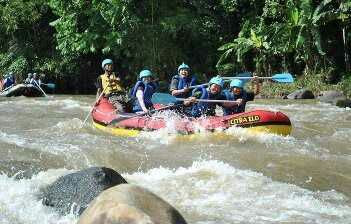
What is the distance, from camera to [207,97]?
10.0 metres

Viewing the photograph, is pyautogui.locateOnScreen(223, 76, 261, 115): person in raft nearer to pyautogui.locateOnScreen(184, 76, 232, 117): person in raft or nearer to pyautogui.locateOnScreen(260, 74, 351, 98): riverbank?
pyautogui.locateOnScreen(184, 76, 232, 117): person in raft

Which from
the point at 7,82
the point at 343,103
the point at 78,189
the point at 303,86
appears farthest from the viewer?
the point at 7,82

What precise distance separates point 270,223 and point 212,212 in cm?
58

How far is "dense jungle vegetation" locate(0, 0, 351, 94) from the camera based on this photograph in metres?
18.8

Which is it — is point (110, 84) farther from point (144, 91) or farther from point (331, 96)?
point (331, 96)

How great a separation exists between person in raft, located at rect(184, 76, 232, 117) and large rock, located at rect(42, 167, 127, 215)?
4.36m

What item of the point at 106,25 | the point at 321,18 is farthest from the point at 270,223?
the point at 106,25

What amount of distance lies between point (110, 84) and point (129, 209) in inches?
321

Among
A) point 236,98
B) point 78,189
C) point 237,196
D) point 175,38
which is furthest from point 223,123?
point 175,38

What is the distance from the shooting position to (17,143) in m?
8.75

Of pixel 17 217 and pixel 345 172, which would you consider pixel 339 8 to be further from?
pixel 17 217

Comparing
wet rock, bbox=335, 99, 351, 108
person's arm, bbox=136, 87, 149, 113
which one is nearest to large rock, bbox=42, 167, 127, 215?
person's arm, bbox=136, 87, 149, 113

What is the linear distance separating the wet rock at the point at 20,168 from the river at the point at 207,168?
0.01m

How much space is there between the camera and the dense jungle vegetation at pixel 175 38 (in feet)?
61.8
